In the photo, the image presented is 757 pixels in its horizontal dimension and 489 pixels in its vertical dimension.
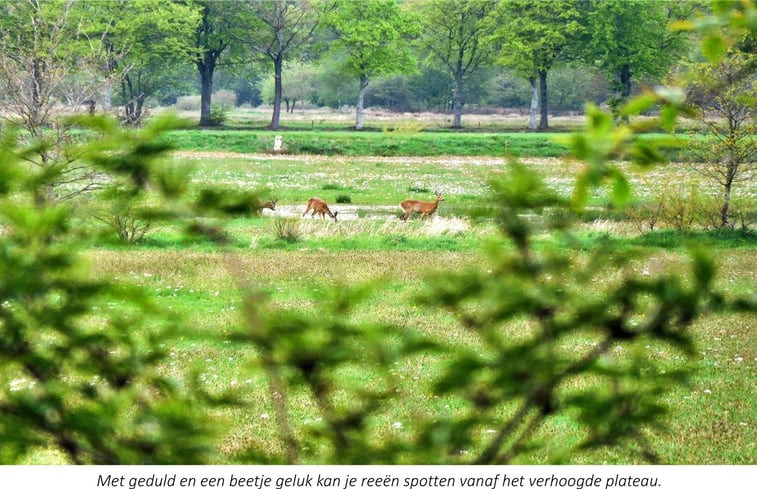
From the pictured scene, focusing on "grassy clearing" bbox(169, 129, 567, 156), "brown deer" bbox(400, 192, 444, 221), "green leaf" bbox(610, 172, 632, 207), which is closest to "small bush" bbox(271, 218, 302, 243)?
"brown deer" bbox(400, 192, 444, 221)

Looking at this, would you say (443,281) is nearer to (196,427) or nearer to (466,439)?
(466,439)

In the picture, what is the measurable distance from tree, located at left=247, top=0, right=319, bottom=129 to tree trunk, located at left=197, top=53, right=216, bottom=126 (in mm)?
3952

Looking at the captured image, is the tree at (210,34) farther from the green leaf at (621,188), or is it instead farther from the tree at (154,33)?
the green leaf at (621,188)

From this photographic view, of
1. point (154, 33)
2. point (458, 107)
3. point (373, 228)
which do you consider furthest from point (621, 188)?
point (458, 107)

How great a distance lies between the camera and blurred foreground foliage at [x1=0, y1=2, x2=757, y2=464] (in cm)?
128

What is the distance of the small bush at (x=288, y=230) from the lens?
15.3m

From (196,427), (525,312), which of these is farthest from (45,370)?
(525,312)

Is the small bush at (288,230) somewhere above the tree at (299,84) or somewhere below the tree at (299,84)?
below

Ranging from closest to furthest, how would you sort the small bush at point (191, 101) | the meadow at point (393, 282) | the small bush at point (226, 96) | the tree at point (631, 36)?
the meadow at point (393, 282) < the tree at point (631, 36) < the small bush at point (191, 101) < the small bush at point (226, 96)

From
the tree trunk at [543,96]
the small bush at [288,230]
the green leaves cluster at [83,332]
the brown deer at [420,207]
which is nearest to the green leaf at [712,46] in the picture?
the green leaves cluster at [83,332]

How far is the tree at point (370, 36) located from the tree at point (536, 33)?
21.9 feet

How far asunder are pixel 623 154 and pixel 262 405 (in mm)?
5284

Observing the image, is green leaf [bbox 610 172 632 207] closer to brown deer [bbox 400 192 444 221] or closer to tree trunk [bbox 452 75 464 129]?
brown deer [bbox 400 192 444 221]

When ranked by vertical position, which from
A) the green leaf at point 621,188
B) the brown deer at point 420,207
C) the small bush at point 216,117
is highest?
the small bush at point 216,117
